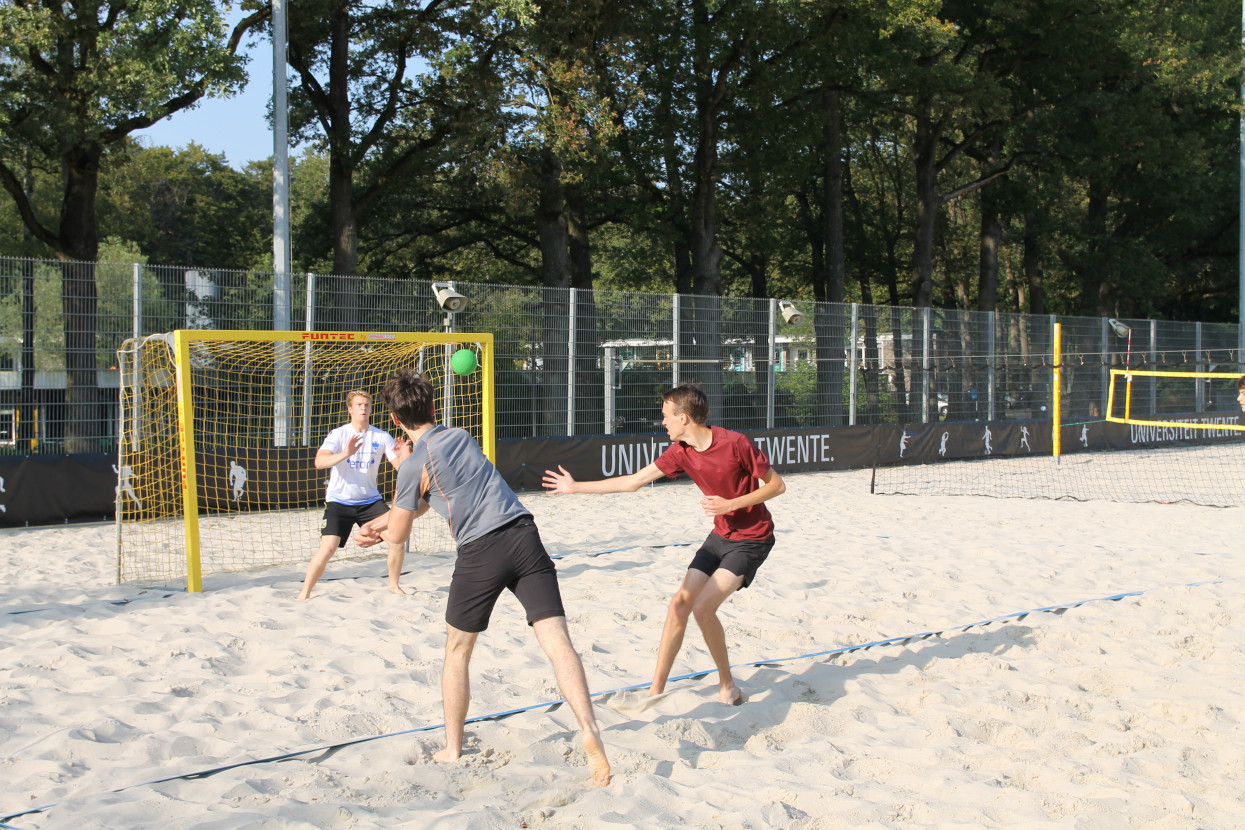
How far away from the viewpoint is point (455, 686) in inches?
155

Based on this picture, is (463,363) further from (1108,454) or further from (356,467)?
(1108,454)

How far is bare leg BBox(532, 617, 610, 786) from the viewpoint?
3701 millimetres

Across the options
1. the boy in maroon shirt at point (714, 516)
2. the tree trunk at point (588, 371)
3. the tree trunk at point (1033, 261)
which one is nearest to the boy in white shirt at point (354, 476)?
the boy in maroon shirt at point (714, 516)

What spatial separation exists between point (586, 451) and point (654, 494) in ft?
3.60

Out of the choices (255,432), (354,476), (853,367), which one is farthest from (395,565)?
(853,367)

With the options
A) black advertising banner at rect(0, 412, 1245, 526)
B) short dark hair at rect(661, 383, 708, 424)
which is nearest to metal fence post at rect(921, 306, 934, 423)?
black advertising banner at rect(0, 412, 1245, 526)

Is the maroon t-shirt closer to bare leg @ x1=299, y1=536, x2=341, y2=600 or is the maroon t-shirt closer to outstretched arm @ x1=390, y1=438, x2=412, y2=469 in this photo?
outstretched arm @ x1=390, y1=438, x2=412, y2=469

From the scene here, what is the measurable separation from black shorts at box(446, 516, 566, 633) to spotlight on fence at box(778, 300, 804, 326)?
12254 millimetres

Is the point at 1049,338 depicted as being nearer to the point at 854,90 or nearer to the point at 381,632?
the point at 854,90

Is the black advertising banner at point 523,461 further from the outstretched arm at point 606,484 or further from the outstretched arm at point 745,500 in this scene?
the outstretched arm at point 745,500

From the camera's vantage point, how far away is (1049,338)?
66.8 feet

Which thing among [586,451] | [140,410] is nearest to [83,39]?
[140,410]

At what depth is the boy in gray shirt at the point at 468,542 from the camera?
3.86m

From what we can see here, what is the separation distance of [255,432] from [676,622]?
796 centimetres
